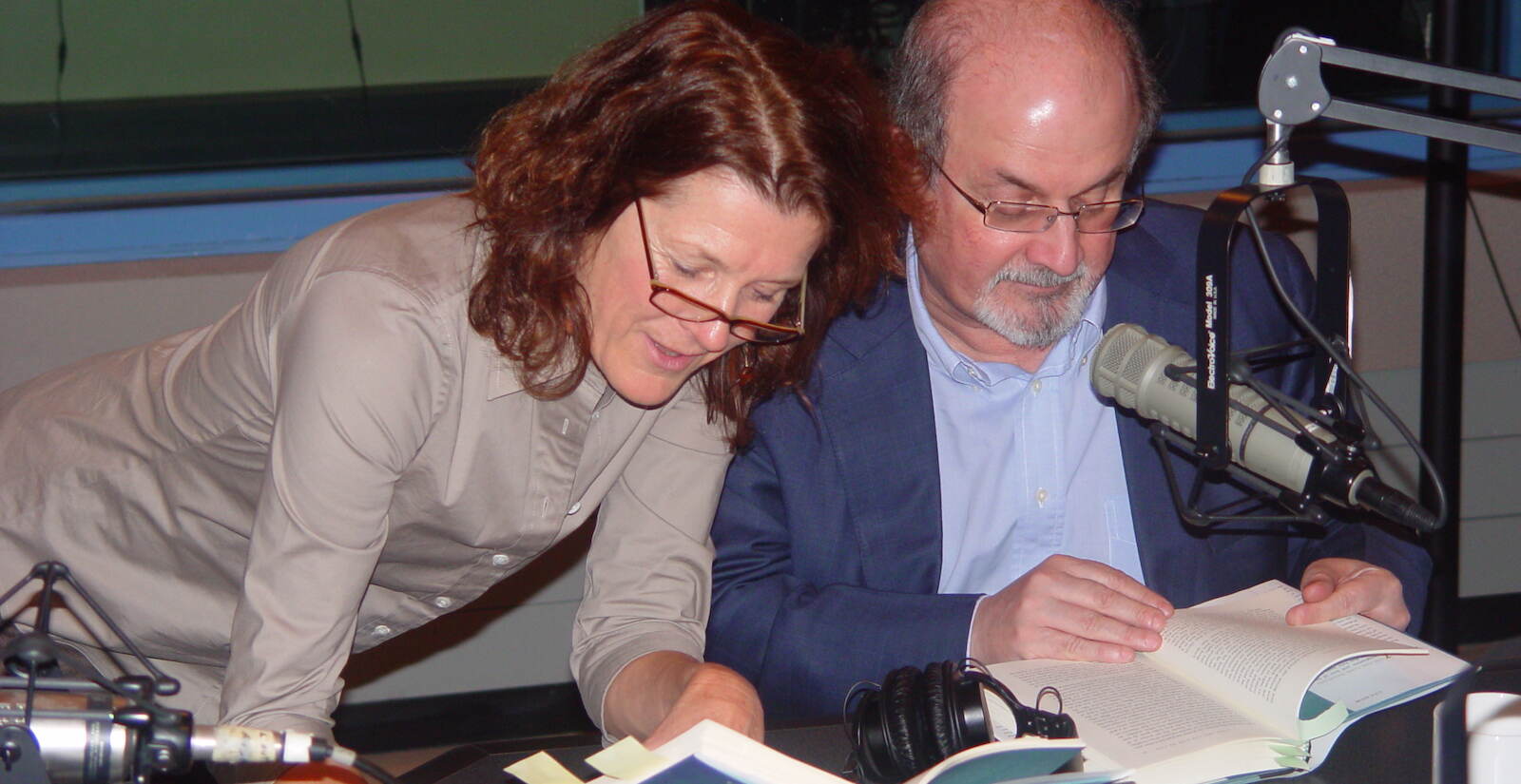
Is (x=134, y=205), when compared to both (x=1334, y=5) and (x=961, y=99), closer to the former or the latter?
(x=961, y=99)

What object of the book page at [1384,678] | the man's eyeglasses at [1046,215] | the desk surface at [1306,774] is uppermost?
the man's eyeglasses at [1046,215]

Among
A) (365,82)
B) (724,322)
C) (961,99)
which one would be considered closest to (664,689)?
(724,322)

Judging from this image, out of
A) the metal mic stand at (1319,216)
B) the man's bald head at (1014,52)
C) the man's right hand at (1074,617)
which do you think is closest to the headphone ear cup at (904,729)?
the man's right hand at (1074,617)

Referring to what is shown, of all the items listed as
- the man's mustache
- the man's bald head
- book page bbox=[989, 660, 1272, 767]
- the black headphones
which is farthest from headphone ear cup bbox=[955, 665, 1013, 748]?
the man's bald head

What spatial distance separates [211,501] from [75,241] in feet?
4.61

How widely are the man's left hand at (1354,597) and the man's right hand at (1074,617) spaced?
16 centimetres

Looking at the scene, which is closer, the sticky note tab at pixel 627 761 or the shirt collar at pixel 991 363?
the sticky note tab at pixel 627 761

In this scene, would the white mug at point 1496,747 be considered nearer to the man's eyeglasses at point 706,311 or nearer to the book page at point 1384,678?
the book page at point 1384,678

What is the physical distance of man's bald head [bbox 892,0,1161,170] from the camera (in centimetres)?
164

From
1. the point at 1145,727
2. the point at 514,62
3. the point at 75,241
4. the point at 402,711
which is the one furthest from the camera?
the point at 514,62

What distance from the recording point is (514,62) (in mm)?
3027

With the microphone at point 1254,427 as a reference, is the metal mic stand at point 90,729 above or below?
below

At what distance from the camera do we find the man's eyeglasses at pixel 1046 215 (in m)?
1.63

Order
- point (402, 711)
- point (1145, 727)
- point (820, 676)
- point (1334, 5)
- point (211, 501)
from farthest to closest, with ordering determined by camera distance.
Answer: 1. point (1334, 5)
2. point (402, 711)
3. point (820, 676)
4. point (211, 501)
5. point (1145, 727)
